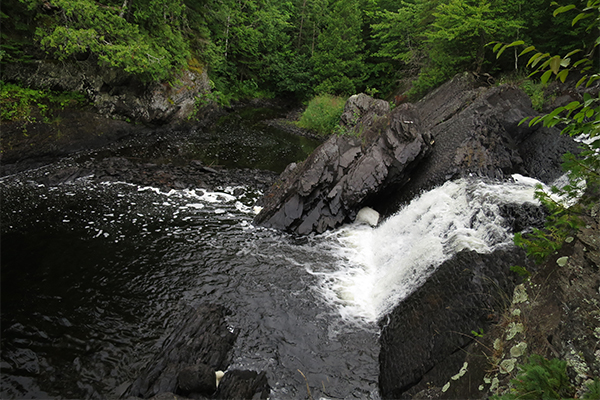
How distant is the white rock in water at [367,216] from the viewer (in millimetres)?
9773

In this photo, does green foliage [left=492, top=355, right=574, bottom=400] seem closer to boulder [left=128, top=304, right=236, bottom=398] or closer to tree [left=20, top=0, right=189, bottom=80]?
boulder [left=128, top=304, right=236, bottom=398]

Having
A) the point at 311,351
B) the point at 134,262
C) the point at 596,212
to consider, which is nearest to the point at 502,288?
the point at 596,212

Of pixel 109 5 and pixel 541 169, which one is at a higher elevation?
pixel 109 5

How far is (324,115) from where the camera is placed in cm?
2323

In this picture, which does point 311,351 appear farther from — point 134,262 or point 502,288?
point 134,262

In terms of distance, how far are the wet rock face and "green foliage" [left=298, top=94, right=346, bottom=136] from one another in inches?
690

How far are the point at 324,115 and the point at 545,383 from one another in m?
22.3

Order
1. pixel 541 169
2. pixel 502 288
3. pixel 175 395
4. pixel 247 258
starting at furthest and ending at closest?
pixel 541 169 → pixel 247 258 → pixel 502 288 → pixel 175 395

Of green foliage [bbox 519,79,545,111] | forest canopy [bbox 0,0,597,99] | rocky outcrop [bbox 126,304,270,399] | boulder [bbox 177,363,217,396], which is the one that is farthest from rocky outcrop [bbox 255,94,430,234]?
boulder [bbox 177,363,217,396]

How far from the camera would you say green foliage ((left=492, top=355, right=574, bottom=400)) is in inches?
93.9

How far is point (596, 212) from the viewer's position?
3508mm

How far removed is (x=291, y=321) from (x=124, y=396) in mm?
2984

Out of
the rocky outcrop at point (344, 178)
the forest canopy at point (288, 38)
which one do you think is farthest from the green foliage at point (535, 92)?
the rocky outcrop at point (344, 178)

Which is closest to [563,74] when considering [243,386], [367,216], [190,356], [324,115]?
[243,386]
